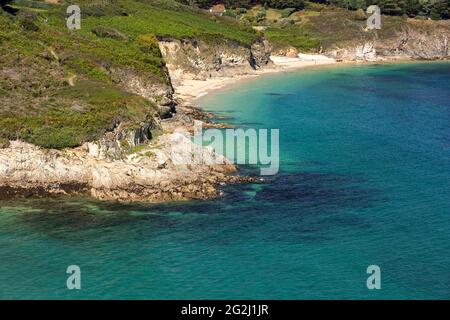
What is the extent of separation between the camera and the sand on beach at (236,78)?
11012cm

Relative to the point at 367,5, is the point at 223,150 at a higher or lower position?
lower

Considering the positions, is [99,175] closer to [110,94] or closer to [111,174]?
[111,174]

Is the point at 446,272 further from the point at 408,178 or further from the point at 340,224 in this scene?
the point at 408,178

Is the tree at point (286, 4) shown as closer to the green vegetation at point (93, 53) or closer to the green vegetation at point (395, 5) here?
the green vegetation at point (395, 5)

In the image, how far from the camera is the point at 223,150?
74.3m

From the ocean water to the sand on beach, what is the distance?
3439cm

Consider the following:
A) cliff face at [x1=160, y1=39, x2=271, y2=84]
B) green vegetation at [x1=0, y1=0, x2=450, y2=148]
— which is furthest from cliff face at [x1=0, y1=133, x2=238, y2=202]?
cliff face at [x1=160, y1=39, x2=271, y2=84]

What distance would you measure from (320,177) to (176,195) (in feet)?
48.5

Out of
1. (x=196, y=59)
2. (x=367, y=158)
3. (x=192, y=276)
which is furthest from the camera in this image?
(x=196, y=59)

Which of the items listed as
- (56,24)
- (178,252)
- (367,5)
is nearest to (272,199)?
(178,252)

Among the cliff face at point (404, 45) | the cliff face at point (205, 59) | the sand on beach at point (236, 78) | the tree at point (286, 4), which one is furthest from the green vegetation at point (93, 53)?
the tree at point (286, 4)

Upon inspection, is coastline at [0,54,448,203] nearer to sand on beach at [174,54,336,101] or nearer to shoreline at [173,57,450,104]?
shoreline at [173,57,450,104]

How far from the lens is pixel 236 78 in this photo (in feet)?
420

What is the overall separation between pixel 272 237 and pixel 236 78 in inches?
3158
